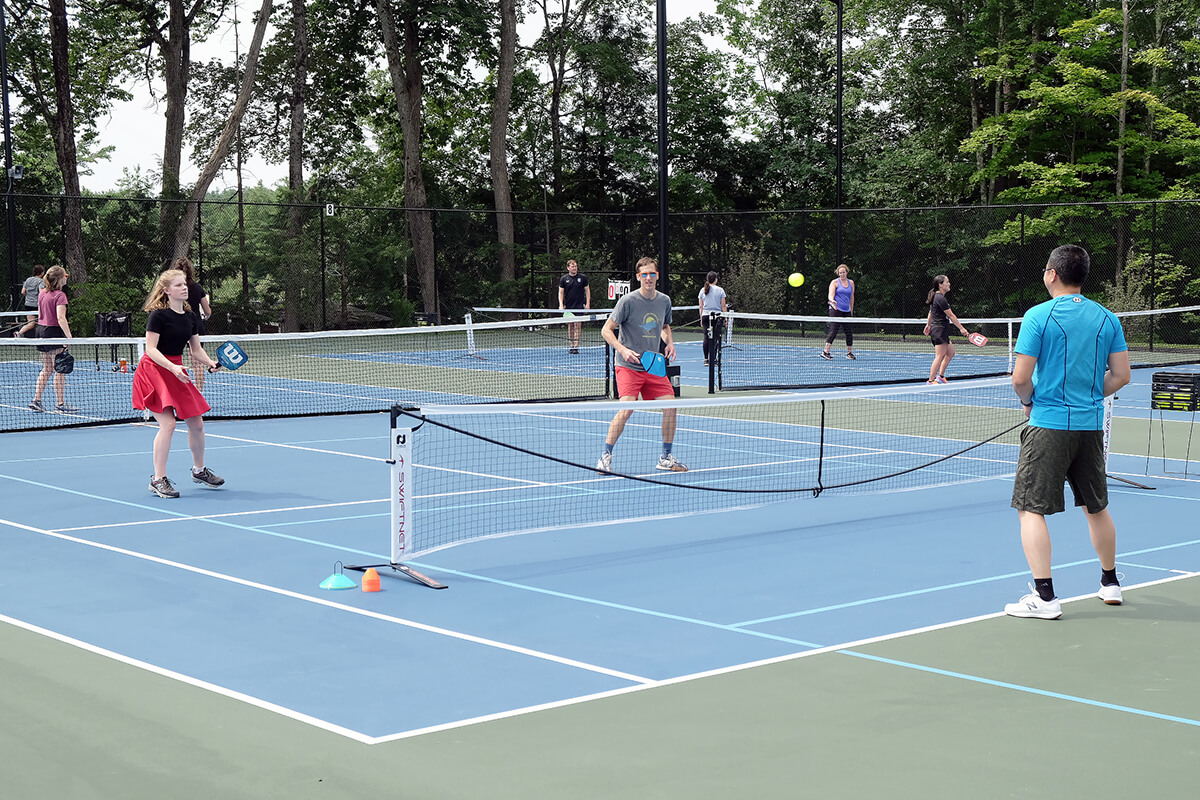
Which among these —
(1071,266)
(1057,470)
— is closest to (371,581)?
(1057,470)

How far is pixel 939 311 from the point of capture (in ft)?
64.3

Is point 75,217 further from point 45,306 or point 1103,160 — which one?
point 1103,160

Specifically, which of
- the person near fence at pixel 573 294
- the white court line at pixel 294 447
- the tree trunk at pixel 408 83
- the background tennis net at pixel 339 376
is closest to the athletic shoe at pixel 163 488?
the white court line at pixel 294 447

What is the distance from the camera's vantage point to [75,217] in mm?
32906

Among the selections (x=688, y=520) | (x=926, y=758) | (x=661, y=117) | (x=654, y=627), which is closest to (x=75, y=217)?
(x=661, y=117)

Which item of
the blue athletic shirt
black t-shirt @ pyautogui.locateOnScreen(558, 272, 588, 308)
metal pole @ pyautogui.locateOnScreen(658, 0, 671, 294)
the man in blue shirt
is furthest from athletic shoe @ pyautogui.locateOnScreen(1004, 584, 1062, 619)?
black t-shirt @ pyautogui.locateOnScreen(558, 272, 588, 308)

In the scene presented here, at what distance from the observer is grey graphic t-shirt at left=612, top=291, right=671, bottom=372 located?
37.7 ft

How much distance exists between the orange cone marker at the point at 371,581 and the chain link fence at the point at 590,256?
24638 mm

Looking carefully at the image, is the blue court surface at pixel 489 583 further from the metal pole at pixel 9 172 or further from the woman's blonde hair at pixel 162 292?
the metal pole at pixel 9 172

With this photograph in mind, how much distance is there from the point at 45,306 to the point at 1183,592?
559 inches

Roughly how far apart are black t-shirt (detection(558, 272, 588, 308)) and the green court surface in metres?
20.7

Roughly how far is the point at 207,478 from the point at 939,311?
12.1 meters

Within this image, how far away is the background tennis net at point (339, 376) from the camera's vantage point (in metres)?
17.4

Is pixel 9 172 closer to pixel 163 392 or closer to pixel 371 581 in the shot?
pixel 163 392
